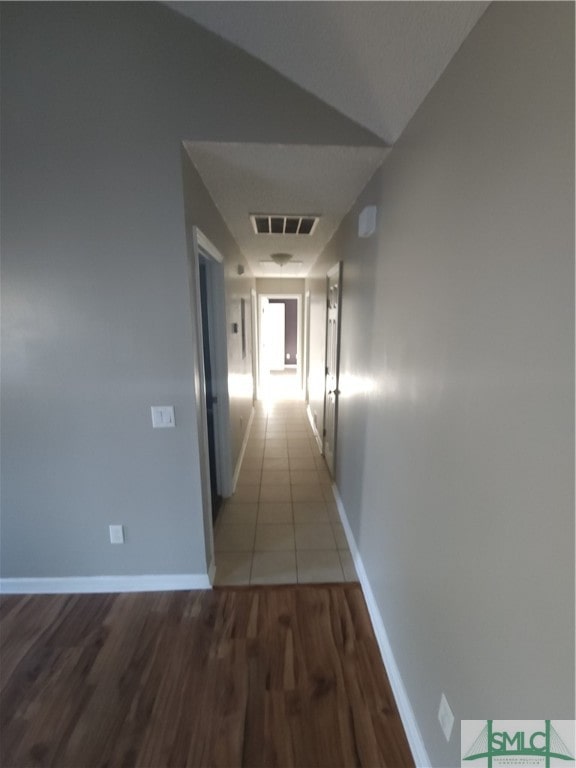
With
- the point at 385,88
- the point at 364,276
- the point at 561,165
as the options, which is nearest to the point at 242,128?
the point at 385,88

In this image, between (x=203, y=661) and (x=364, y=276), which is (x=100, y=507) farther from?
(x=364, y=276)

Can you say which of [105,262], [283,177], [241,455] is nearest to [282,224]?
[283,177]

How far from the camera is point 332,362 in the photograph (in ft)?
10.5

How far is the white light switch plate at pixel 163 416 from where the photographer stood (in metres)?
1.81

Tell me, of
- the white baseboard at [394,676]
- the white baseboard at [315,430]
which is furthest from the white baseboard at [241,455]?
the white baseboard at [394,676]

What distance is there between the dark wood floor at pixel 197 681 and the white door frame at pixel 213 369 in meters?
0.47

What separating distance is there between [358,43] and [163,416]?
6.04 ft

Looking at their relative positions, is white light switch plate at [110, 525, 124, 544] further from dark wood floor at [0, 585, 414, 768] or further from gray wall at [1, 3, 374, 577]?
dark wood floor at [0, 585, 414, 768]

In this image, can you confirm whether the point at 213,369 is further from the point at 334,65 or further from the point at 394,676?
the point at 394,676

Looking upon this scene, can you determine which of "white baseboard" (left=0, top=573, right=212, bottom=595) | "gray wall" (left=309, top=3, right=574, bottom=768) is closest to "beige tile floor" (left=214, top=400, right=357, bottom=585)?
"white baseboard" (left=0, top=573, right=212, bottom=595)

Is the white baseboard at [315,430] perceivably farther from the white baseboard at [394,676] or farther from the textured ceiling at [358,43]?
the textured ceiling at [358,43]

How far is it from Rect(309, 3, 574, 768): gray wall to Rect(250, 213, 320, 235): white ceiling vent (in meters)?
1.28

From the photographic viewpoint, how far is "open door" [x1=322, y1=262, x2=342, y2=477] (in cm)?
290

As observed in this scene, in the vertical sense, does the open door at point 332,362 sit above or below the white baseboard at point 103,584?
above
